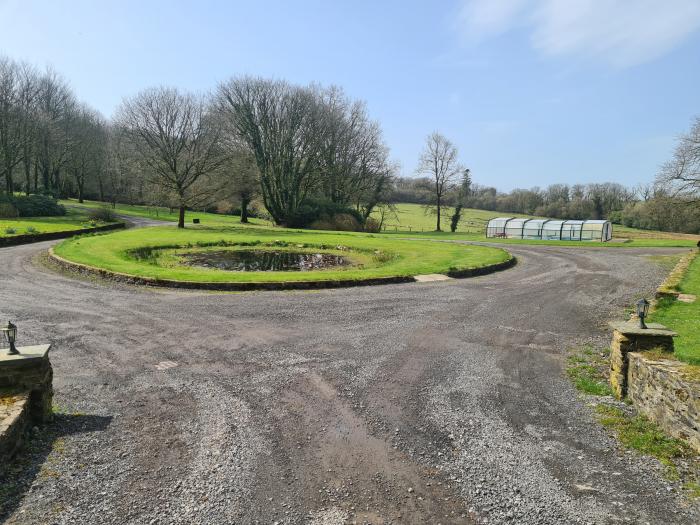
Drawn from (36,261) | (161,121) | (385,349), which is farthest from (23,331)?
(161,121)

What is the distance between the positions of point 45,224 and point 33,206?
971 centimetres

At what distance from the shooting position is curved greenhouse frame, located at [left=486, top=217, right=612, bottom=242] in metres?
47.2

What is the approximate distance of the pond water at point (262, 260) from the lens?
67.8 ft

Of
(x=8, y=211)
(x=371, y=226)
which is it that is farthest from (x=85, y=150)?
(x=371, y=226)

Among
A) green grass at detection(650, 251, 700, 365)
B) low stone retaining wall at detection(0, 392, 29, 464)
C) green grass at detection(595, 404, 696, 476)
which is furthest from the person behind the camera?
green grass at detection(650, 251, 700, 365)

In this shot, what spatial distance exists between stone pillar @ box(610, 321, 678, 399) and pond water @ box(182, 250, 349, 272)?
14.3 metres

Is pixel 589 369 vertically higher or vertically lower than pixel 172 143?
lower

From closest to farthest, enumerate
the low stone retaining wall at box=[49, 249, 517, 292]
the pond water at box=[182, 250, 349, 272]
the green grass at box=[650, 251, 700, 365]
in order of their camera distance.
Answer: the green grass at box=[650, 251, 700, 365] < the low stone retaining wall at box=[49, 249, 517, 292] < the pond water at box=[182, 250, 349, 272]

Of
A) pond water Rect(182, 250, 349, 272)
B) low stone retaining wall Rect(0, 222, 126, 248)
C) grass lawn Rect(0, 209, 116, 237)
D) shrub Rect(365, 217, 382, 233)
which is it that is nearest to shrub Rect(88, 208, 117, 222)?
grass lawn Rect(0, 209, 116, 237)

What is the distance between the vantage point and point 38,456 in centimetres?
508

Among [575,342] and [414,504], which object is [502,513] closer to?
[414,504]

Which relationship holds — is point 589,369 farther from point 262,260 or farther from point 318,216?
point 318,216

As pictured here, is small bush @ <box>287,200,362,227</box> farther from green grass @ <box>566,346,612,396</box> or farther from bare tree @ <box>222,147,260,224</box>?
green grass @ <box>566,346,612,396</box>

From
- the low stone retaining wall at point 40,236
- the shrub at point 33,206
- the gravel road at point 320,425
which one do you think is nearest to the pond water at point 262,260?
the gravel road at point 320,425
